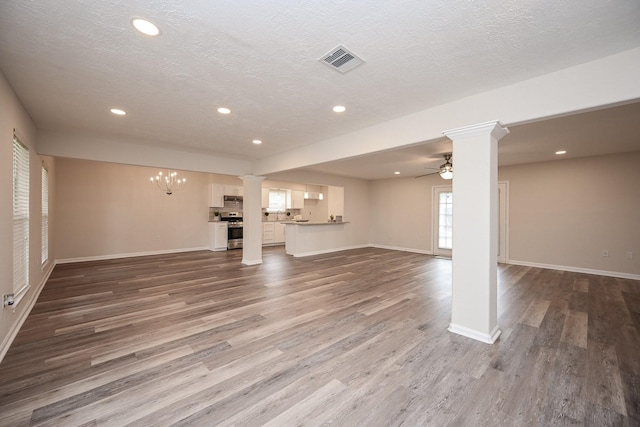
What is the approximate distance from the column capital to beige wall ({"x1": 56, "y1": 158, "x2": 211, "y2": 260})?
25.2 ft

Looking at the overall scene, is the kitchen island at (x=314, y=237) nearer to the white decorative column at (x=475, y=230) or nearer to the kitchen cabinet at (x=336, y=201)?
the kitchen cabinet at (x=336, y=201)

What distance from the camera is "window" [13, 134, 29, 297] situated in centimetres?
291

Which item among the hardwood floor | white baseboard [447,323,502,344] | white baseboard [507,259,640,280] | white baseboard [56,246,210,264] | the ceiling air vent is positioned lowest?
the hardwood floor

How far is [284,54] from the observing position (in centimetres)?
206

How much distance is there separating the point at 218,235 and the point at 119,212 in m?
2.66

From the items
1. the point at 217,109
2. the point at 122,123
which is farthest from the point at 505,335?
the point at 122,123

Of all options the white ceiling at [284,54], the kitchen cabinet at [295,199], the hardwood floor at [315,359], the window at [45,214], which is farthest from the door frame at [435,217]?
the window at [45,214]

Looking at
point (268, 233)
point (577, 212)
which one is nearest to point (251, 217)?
point (268, 233)

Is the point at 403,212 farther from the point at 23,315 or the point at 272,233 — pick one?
the point at 23,315

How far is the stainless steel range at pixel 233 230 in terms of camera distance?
8797 millimetres

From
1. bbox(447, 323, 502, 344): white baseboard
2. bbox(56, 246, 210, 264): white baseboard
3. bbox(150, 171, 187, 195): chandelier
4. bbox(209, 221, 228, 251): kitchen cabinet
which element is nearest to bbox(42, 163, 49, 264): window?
bbox(56, 246, 210, 264): white baseboard

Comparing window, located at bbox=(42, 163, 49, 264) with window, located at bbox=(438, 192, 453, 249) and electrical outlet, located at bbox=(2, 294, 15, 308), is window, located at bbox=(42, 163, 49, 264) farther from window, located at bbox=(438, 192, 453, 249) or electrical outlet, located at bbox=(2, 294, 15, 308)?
window, located at bbox=(438, 192, 453, 249)

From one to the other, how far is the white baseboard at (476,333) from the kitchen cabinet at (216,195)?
7.66m

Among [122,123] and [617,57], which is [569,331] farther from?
[122,123]
